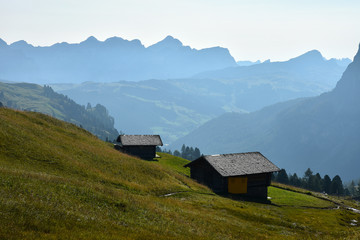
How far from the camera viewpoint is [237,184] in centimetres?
5472

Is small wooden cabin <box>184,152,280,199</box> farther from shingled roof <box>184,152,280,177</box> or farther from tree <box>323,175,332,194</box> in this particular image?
tree <box>323,175,332,194</box>

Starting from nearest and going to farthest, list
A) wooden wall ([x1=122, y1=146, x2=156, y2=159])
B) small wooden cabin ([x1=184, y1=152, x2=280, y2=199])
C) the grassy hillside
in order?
1. the grassy hillside
2. small wooden cabin ([x1=184, y1=152, x2=280, y2=199])
3. wooden wall ([x1=122, y1=146, x2=156, y2=159])

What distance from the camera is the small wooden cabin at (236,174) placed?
2131 inches

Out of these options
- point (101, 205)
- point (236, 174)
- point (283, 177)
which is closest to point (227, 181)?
point (236, 174)

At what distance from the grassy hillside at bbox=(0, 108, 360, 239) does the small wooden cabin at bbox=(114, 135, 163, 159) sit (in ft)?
104

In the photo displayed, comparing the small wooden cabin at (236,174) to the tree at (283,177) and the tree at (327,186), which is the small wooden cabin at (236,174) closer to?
the tree at (283,177)

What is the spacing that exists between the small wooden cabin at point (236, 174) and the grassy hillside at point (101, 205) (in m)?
5.40

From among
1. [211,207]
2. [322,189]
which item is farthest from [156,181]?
[322,189]

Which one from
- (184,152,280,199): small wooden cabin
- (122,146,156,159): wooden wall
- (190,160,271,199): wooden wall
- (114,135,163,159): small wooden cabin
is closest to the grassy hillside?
(190,160,271,199): wooden wall

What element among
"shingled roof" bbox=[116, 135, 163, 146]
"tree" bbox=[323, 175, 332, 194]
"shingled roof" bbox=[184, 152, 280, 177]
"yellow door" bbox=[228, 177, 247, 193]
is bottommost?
"tree" bbox=[323, 175, 332, 194]

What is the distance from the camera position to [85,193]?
2373cm

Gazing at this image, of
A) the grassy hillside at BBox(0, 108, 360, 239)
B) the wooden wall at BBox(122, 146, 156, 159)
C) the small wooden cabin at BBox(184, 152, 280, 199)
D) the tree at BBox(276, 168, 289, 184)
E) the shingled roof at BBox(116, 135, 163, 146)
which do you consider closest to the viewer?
the grassy hillside at BBox(0, 108, 360, 239)

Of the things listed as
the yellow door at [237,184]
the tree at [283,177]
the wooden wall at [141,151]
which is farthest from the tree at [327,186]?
the yellow door at [237,184]

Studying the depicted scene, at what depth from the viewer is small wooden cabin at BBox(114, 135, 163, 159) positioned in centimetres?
8155
